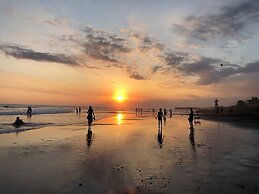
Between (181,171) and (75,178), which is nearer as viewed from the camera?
(75,178)

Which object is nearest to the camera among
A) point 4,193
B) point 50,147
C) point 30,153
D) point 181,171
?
point 4,193

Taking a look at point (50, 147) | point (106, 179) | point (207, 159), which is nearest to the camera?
point (106, 179)

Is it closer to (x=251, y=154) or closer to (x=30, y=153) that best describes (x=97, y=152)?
(x=30, y=153)

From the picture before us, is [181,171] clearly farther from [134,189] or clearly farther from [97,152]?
[97,152]

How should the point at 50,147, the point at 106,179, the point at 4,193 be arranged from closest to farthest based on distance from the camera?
the point at 4,193, the point at 106,179, the point at 50,147

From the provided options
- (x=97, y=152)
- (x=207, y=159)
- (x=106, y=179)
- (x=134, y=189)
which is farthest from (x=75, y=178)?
(x=207, y=159)

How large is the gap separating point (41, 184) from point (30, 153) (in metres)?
6.81

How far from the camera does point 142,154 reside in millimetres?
16672

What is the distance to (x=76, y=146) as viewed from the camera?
19719 mm

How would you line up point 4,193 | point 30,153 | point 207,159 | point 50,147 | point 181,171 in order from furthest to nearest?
1. point 50,147
2. point 30,153
3. point 207,159
4. point 181,171
5. point 4,193

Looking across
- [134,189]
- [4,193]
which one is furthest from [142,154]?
[4,193]

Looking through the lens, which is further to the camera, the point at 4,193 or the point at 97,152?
the point at 97,152

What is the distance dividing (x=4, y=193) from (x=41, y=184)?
1432mm

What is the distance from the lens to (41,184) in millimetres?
10234
